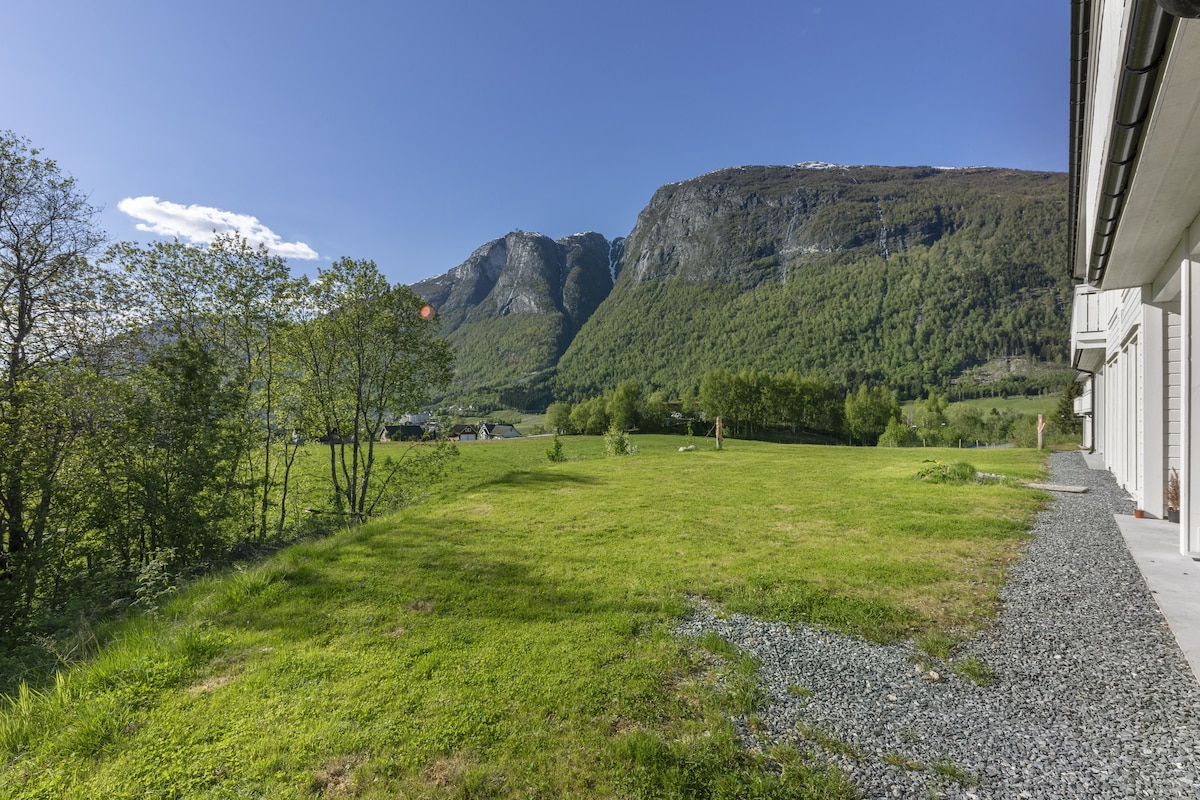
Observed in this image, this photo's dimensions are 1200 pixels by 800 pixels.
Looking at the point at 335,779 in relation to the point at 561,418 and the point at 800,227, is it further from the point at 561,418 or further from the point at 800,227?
the point at 800,227

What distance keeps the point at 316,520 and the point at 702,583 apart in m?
10.3

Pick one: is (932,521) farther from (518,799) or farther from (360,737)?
(360,737)

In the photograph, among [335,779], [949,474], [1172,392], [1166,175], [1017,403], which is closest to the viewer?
[335,779]

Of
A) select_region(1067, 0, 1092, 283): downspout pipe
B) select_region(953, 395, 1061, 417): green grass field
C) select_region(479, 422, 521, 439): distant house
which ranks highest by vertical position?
select_region(1067, 0, 1092, 283): downspout pipe

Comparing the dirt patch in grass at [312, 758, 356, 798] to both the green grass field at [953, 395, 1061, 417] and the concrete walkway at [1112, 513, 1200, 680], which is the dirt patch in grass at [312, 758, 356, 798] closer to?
the concrete walkway at [1112, 513, 1200, 680]

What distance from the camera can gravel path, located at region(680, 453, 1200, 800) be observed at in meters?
2.57

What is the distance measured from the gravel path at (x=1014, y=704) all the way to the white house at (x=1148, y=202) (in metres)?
3.10

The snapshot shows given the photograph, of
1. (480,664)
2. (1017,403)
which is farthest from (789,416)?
(480,664)

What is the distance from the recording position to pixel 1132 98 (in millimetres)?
3287

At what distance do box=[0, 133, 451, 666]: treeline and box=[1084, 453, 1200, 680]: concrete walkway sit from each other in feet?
35.5

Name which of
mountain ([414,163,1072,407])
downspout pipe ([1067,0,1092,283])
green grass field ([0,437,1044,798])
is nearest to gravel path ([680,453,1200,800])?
green grass field ([0,437,1044,798])

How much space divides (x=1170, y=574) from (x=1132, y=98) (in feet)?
18.1

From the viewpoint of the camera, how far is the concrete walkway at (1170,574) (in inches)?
159

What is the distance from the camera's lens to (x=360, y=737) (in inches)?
119
